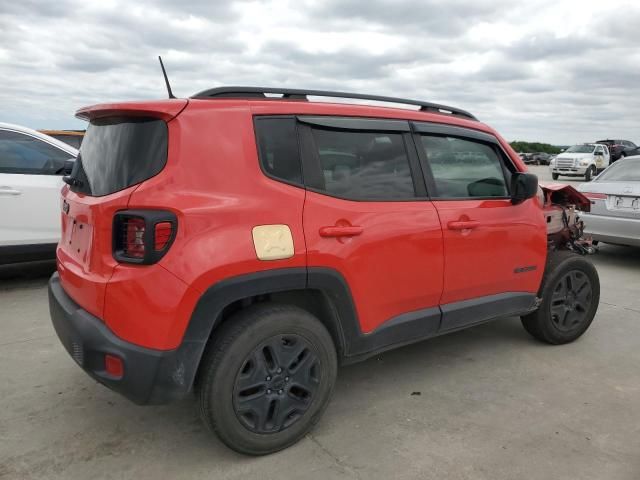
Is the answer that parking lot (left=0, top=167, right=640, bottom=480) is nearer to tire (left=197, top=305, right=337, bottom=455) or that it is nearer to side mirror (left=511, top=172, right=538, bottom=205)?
tire (left=197, top=305, right=337, bottom=455)

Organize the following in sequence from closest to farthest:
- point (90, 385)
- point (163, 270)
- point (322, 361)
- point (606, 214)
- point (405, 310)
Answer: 1. point (163, 270)
2. point (322, 361)
3. point (405, 310)
4. point (90, 385)
5. point (606, 214)

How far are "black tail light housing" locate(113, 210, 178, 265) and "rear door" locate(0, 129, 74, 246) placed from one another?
12.5ft

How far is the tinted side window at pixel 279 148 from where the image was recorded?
2531 mm

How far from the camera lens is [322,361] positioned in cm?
266

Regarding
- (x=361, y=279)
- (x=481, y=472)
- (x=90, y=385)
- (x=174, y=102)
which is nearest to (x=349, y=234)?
(x=361, y=279)

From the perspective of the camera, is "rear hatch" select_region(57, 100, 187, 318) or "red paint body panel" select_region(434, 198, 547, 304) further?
"red paint body panel" select_region(434, 198, 547, 304)

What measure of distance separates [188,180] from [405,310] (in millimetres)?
1446

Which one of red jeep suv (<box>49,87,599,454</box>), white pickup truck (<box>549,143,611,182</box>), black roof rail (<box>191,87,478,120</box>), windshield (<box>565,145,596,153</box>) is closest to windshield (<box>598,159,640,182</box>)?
red jeep suv (<box>49,87,599,454</box>)

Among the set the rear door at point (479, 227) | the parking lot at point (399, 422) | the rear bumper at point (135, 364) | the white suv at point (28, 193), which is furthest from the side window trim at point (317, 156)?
the white suv at point (28, 193)

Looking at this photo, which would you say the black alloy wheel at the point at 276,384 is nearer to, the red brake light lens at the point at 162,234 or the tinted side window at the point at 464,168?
the red brake light lens at the point at 162,234

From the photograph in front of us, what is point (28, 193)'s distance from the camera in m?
5.48

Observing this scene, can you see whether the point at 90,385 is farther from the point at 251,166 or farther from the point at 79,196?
the point at 251,166

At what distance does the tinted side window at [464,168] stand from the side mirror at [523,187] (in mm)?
81

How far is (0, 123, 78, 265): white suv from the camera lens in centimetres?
539
